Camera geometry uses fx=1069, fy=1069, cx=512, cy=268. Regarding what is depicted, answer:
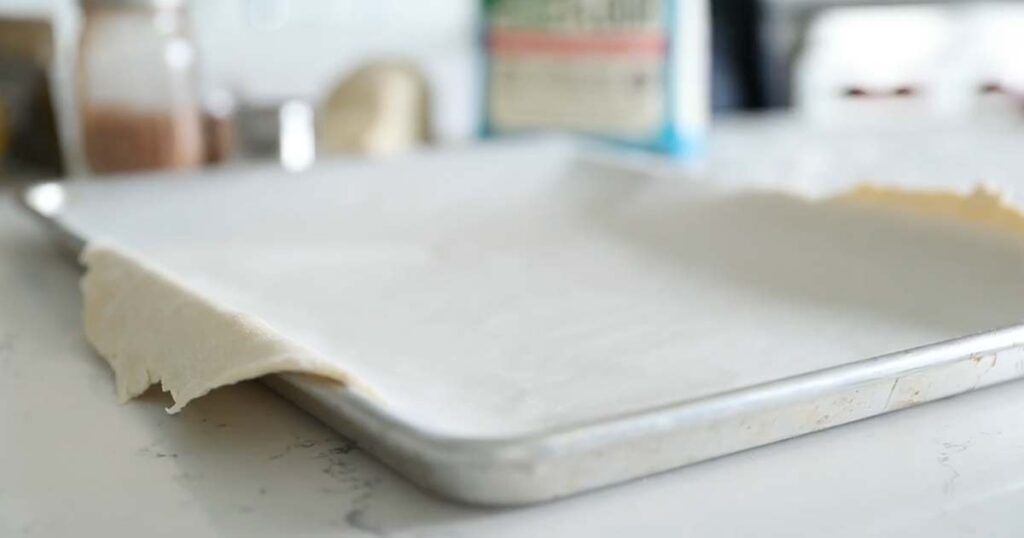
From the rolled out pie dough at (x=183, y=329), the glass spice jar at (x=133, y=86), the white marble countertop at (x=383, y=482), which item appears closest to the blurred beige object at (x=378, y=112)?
the glass spice jar at (x=133, y=86)

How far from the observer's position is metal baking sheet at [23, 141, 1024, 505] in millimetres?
257

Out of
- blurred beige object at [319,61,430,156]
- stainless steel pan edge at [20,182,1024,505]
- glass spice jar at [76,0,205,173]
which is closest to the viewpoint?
stainless steel pan edge at [20,182,1024,505]

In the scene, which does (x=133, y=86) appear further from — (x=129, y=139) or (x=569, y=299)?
(x=569, y=299)

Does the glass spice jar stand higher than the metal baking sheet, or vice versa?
the glass spice jar

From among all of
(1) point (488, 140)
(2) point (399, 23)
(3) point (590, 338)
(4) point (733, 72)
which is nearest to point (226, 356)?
(3) point (590, 338)

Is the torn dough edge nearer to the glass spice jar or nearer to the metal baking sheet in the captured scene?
the metal baking sheet

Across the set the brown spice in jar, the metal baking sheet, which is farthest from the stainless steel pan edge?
the brown spice in jar

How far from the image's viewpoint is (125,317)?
0.36 metres

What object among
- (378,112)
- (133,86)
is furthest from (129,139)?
(378,112)

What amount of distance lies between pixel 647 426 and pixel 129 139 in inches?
20.5

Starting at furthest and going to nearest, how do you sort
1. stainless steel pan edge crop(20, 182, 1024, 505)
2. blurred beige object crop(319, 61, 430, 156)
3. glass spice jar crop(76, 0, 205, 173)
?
1. blurred beige object crop(319, 61, 430, 156)
2. glass spice jar crop(76, 0, 205, 173)
3. stainless steel pan edge crop(20, 182, 1024, 505)

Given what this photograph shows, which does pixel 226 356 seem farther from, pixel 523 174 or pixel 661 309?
pixel 523 174

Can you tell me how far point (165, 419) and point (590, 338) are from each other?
0.48ft

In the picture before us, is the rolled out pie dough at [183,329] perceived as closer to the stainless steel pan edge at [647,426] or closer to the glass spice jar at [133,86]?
the stainless steel pan edge at [647,426]
